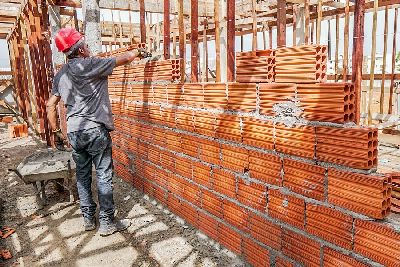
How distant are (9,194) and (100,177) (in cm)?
218

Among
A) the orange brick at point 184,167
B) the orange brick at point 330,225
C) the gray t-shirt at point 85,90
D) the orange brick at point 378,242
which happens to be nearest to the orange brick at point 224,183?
the orange brick at point 184,167

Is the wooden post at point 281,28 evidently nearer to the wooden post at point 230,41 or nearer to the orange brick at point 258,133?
the wooden post at point 230,41

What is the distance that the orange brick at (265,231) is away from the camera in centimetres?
225

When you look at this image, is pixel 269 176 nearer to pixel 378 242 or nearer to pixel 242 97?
pixel 242 97

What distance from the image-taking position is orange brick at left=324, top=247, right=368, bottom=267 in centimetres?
177

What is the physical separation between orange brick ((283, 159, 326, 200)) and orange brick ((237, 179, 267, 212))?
251mm

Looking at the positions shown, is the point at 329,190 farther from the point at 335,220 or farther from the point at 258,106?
the point at 258,106

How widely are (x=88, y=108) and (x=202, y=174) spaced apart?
1384mm

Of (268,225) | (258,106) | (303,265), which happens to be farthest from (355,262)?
(258,106)

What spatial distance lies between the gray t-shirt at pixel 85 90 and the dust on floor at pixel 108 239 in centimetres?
113

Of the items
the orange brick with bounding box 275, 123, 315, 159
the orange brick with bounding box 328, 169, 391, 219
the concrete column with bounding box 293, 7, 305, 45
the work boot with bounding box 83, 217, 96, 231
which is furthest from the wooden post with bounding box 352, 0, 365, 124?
the concrete column with bounding box 293, 7, 305, 45

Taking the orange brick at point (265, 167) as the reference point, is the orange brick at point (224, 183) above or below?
below

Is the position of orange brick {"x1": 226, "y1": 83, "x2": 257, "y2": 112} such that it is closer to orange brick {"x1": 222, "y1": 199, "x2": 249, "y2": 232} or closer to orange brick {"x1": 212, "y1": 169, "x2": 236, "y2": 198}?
orange brick {"x1": 212, "y1": 169, "x2": 236, "y2": 198}

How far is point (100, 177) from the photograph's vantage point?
3402 millimetres
